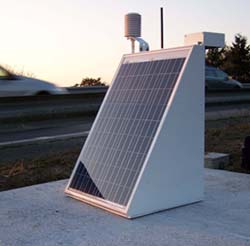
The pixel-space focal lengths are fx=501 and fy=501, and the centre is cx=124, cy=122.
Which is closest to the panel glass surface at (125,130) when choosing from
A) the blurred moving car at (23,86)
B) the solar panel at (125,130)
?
the solar panel at (125,130)

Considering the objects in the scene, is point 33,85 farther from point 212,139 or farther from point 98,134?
point 98,134

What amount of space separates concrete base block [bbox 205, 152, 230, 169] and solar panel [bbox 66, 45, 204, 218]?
171 centimetres

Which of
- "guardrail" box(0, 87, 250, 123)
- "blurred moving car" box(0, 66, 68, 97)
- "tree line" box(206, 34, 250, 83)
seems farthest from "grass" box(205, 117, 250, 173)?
"tree line" box(206, 34, 250, 83)

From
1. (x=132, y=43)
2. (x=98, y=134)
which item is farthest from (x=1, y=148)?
(x=98, y=134)

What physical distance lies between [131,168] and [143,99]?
2.04ft

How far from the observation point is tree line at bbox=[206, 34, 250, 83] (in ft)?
189

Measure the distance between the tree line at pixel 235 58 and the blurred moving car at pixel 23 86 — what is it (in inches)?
1836

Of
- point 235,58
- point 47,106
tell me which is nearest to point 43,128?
point 47,106

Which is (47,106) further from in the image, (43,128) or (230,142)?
(230,142)

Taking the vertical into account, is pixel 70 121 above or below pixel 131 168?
below

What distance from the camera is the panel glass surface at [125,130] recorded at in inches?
151

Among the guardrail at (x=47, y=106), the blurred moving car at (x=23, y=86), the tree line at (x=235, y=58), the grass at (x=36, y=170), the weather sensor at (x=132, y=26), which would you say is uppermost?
Answer: the weather sensor at (x=132, y=26)

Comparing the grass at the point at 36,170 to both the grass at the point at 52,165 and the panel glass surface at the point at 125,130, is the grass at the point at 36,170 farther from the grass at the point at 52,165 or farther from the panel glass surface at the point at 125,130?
the panel glass surface at the point at 125,130

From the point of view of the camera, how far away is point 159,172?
3.75m
